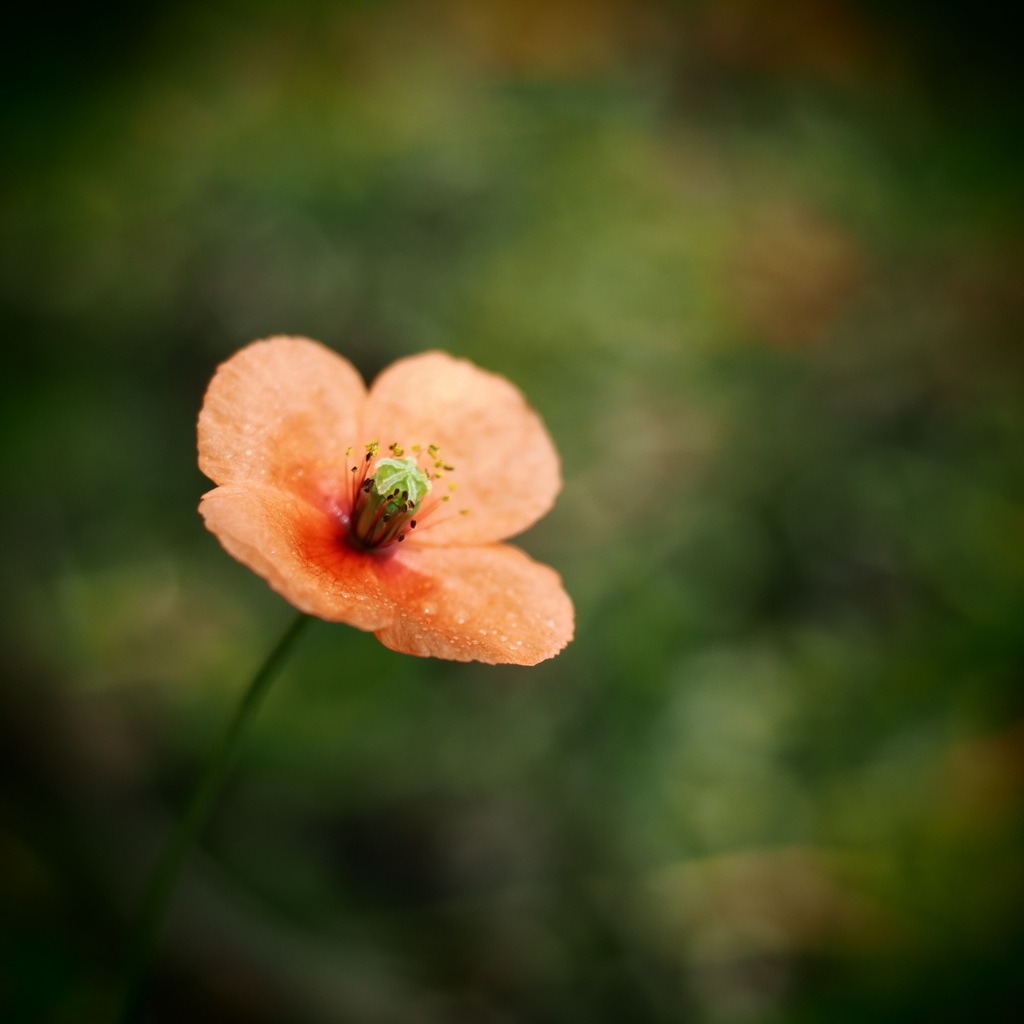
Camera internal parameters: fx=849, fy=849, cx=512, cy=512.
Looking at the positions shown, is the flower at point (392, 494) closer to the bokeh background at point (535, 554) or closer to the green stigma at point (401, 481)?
the green stigma at point (401, 481)

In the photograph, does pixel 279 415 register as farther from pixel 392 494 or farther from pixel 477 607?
pixel 477 607

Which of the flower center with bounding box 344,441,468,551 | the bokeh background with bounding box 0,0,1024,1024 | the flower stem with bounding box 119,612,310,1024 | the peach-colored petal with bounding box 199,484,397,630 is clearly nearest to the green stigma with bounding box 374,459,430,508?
the flower center with bounding box 344,441,468,551

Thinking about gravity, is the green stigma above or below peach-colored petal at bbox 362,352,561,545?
below

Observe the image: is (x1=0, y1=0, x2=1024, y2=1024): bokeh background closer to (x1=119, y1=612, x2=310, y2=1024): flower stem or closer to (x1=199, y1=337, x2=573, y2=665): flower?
(x1=119, y1=612, x2=310, y2=1024): flower stem

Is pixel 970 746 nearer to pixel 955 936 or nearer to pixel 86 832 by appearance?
pixel 955 936

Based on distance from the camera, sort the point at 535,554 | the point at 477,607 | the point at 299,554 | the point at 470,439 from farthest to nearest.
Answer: the point at 535,554
the point at 470,439
the point at 477,607
the point at 299,554

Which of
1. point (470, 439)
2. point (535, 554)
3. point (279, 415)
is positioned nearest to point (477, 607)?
point (470, 439)
